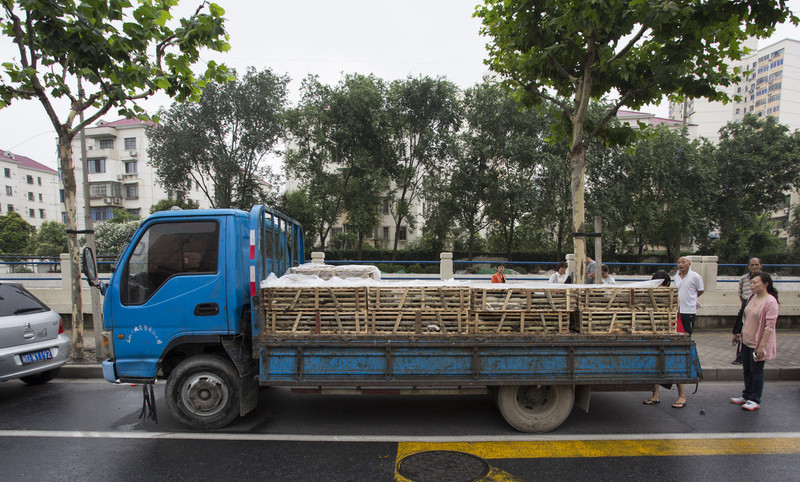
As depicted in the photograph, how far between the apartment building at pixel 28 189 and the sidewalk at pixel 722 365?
66.7m

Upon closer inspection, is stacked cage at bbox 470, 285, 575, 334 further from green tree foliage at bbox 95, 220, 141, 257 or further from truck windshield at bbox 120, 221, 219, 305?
green tree foliage at bbox 95, 220, 141, 257

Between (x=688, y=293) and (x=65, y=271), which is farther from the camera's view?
(x=65, y=271)

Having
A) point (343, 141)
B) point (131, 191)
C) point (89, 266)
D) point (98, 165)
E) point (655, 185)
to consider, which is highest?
point (98, 165)

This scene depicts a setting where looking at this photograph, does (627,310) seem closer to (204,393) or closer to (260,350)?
(260,350)

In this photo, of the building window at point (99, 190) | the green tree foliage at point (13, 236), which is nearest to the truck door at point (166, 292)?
the green tree foliage at point (13, 236)

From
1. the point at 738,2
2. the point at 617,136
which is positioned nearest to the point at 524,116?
the point at 617,136

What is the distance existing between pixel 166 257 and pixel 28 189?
75761 mm

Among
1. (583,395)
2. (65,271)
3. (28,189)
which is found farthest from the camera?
(28,189)

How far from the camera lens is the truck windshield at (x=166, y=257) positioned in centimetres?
455

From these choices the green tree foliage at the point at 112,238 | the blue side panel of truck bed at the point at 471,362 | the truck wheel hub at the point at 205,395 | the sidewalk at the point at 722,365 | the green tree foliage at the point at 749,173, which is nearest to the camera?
the blue side panel of truck bed at the point at 471,362

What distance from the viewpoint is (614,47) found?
6.38m

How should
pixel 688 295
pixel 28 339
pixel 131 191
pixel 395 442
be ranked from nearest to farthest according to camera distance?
pixel 395 442 < pixel 28 339 < pixel 688 295 < pixel 131 191

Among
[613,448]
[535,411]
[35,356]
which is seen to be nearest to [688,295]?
[613,448]

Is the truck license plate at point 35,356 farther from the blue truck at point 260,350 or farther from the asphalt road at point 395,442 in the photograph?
the blue truck at point 260,350
